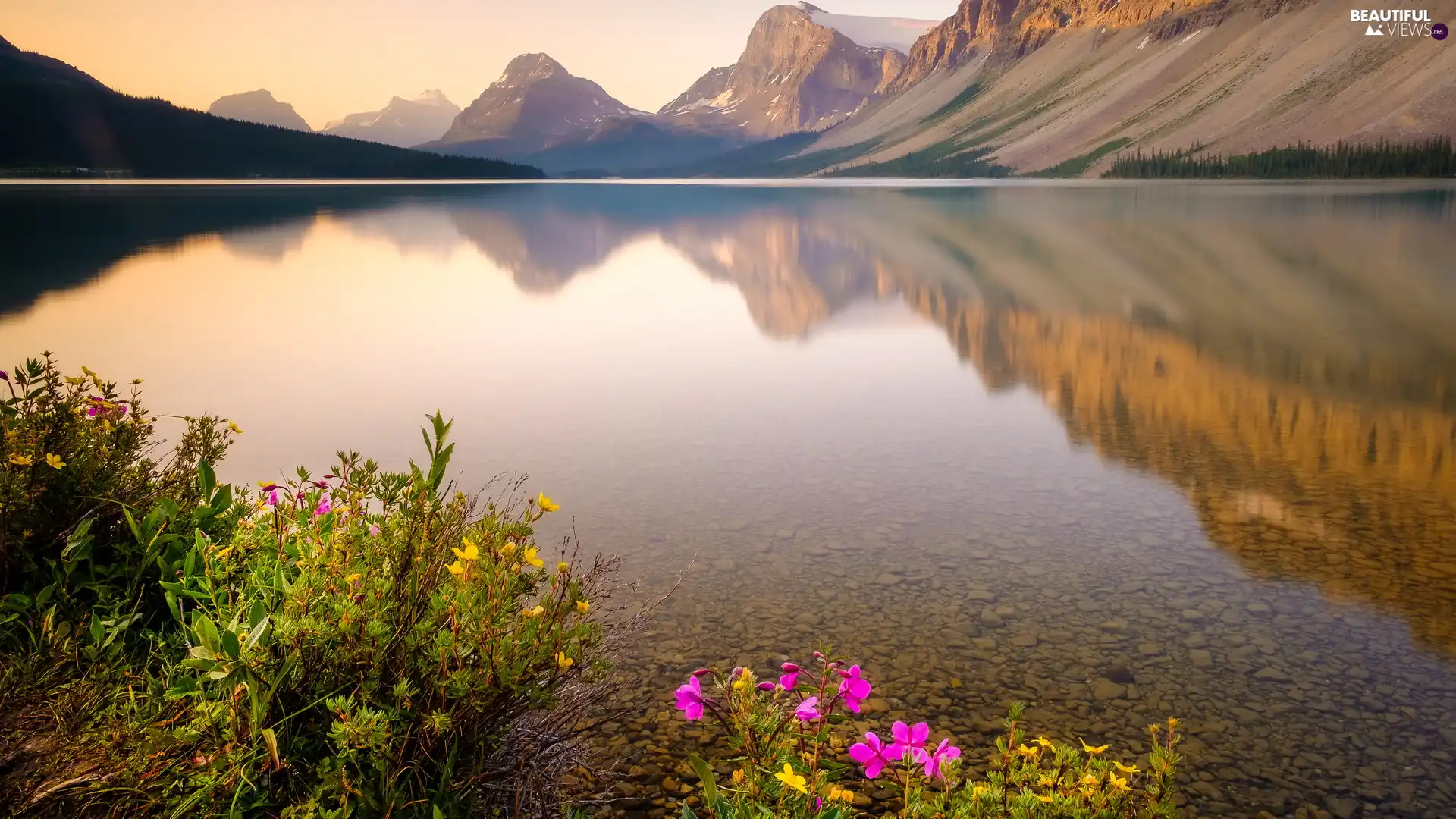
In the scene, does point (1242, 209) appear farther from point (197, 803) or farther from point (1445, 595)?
point (197, 803)

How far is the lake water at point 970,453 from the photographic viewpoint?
6.16m

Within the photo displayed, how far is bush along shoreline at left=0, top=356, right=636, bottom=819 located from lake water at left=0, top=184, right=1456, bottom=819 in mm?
1534

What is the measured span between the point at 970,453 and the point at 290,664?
9591mm

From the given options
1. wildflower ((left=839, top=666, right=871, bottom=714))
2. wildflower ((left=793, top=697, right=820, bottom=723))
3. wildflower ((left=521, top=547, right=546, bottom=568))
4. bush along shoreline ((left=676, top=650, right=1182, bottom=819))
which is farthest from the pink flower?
wildflower ((left=521, top=547, right=546, bottom=568))

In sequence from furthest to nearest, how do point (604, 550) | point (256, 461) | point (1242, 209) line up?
point (1242, 209) < point (256, 461) < point (604, 550)

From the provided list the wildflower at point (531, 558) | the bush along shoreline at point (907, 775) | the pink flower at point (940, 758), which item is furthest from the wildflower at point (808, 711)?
the wildflower at point (531, 558)

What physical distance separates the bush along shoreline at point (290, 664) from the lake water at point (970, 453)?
1.53 metres

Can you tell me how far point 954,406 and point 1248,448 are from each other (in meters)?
4.22

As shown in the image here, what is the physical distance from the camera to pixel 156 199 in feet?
350

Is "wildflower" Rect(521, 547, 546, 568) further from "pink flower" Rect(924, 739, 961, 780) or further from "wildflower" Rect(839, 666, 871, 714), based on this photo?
"pink flower" Rect(924, 739, 961, 780)

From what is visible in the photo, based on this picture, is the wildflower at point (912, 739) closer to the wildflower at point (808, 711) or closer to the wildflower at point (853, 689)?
the wildflower at point (853, 689)

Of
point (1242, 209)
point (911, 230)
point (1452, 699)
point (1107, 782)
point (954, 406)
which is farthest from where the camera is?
point (1242, 209)

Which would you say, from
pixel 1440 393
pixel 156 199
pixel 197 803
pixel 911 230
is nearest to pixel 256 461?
pixel 197 803

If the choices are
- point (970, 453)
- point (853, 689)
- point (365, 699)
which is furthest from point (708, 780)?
point (970, 453)
